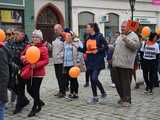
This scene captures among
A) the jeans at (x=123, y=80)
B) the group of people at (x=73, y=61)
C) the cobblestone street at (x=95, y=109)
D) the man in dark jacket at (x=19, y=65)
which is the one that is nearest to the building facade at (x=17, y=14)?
the group of people at (x=73, y=61)

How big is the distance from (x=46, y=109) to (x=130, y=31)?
2.43 metres

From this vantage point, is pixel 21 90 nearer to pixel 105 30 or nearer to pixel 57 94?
pixel 57 94

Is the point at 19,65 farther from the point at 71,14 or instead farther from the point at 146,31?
the point at 71,14

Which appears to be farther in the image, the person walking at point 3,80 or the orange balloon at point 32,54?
the orange balloon at point 32,54

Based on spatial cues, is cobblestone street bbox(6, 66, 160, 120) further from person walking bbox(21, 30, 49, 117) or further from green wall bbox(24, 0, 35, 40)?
green wall bbox(24, 0, 35, 40)

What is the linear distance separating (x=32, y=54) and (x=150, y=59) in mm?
4632

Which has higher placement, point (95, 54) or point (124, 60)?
point (95, 54)

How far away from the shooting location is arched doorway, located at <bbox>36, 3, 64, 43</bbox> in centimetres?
3075

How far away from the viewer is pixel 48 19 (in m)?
31.4

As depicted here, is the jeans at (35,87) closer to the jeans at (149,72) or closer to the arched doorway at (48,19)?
the jeans at (149,72)

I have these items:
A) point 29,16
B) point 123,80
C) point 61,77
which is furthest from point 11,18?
point 123,80

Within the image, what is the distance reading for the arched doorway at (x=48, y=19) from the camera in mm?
30750

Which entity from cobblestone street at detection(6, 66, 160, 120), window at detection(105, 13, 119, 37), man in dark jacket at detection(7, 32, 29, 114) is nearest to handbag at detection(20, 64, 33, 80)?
man in dark jacket at detection(7, 32, 29, 114)

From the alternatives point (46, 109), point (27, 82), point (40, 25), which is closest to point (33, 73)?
point (27, 82)
